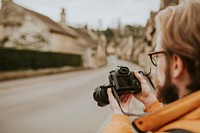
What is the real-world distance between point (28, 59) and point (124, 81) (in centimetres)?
2993

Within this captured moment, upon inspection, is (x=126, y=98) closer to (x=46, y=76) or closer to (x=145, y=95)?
(x=145, y=95)

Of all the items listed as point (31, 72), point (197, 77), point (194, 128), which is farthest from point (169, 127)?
point (31, 72)

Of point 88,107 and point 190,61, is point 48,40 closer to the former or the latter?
point 88,107

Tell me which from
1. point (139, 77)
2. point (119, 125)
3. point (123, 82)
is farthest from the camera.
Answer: point (139, 77)

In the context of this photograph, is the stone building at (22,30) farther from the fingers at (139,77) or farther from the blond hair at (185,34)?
the blond hair at (185,34)

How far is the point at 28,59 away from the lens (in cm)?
3117

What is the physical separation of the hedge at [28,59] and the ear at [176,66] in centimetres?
2572

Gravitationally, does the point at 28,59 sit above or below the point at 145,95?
below

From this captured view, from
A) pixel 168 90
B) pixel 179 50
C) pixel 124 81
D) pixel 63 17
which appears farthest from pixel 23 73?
pixel 63 17

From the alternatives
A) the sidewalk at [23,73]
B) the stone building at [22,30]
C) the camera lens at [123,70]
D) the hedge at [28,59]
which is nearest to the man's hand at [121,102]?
the camera lens at [123,70]

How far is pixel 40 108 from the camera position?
38.2 feet

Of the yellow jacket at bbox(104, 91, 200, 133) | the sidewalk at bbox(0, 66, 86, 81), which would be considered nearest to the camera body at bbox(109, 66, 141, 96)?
the yellow jacket at bbox(104, 91, 200, 133)

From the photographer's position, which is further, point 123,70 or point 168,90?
point 123,70

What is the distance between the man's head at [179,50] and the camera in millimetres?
1314
